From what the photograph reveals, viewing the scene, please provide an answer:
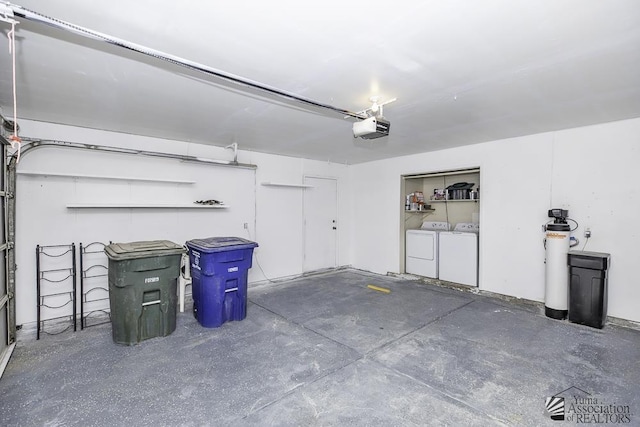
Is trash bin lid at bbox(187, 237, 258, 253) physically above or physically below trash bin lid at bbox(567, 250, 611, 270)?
above

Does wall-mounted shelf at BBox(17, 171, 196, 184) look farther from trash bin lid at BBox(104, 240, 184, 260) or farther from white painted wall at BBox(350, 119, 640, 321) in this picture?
white painted wall at BBox(350, 119, 640, 321)

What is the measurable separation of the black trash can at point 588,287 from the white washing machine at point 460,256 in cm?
143

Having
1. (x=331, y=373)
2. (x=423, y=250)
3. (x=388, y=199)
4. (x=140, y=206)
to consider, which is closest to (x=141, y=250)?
(x=140, y=206)

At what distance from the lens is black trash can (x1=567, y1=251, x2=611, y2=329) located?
334cm

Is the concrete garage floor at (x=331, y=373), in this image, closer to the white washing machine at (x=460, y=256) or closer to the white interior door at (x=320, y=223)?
the white washing machine at (x=460, y=256)

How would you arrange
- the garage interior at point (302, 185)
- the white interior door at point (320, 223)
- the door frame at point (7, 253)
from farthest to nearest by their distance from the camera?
1. the white interior door at point (320, 223)
2. the door frame at point (7, 253)
3. the garage interior at point (302, 185)

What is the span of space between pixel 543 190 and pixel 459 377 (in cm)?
302

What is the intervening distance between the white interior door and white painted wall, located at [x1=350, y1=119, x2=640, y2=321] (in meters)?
1.62

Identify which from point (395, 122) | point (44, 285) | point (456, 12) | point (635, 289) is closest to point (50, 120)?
point (44, 285)

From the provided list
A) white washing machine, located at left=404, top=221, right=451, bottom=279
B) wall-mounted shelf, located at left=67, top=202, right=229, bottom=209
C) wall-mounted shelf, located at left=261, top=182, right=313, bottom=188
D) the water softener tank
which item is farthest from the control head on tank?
wall-mounted shelf, located at left=67, top=202, right=229, bottom=209

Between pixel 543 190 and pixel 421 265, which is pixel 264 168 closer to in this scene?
pixel 421 265

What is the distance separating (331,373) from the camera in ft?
8.05

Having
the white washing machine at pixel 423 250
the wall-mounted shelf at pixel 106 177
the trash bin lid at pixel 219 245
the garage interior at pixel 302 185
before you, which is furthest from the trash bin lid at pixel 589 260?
the wall-mounted shelf at pixel 106 177

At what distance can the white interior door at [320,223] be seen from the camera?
5.98m
